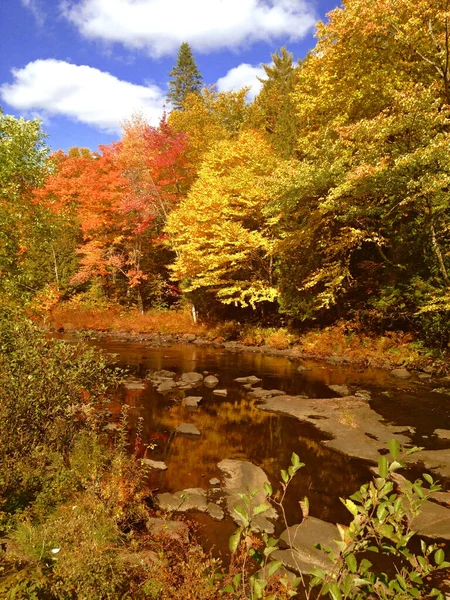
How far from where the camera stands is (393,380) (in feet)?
54.7

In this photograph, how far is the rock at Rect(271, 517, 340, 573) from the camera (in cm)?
609

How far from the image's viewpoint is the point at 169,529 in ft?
22.0

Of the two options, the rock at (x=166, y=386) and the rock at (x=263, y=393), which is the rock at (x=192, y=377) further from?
the rock at (x=263, y=393)

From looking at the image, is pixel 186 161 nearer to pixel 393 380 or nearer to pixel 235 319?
pixel 235 319

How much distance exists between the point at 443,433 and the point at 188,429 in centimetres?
708

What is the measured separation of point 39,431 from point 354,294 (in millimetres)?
19611

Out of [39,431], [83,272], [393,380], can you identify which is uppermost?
[83,272]

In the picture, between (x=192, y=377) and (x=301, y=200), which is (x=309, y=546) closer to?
(x=192, y=377)

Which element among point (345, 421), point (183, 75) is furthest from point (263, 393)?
point (183, 75)

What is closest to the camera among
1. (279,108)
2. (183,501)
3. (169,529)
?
(169,529)

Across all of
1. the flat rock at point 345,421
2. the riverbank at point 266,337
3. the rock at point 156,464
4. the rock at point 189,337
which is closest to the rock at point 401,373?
the riverbank at point 266,337

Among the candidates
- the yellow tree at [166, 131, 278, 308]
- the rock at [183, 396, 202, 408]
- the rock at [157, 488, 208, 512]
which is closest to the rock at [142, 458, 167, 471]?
the rock at [157, 488, 208, 512]

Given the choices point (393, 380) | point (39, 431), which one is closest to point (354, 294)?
point (393, 380)

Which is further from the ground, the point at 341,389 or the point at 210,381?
the point at 210,381
